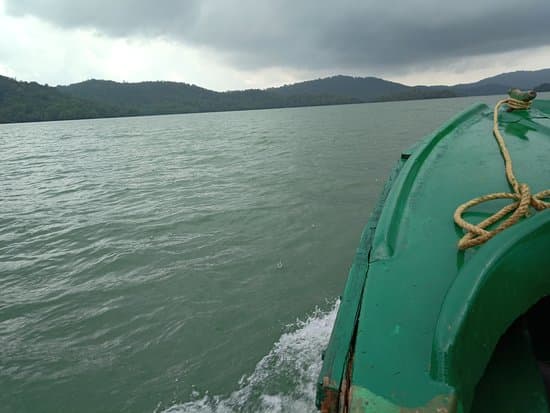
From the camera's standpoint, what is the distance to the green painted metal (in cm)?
130

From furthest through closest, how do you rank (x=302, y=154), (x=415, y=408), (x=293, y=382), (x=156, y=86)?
(x=156, y=86) → (x=302, y=154) → (x=293, y=382) → (x=415, y=408)

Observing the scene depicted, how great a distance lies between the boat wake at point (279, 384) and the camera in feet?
10.7

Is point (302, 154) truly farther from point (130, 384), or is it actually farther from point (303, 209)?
point (130, 384)

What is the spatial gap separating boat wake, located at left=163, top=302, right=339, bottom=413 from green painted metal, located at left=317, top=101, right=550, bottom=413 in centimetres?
177

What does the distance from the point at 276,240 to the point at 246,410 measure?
3.78 metres

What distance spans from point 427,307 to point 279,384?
231 centimetres

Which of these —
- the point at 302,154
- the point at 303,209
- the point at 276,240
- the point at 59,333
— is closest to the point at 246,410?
the point at 59,333

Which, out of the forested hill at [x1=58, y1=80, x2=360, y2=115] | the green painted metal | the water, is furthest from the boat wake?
the forested hill at [x1=58, y1=80, x2=360, y2=115]

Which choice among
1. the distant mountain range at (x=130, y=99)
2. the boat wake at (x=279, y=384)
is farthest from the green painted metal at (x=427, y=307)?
the distant mountain range at (x=130, y=99)

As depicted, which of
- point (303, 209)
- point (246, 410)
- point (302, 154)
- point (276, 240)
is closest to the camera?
point (246, 410)

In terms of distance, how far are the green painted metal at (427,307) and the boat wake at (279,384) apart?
1769mm

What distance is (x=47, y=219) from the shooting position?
355 inches

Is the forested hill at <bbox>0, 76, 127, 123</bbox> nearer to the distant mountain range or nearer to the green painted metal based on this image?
the distant mountain range

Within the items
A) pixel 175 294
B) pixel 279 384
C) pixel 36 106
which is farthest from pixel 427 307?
pixel 36 106
